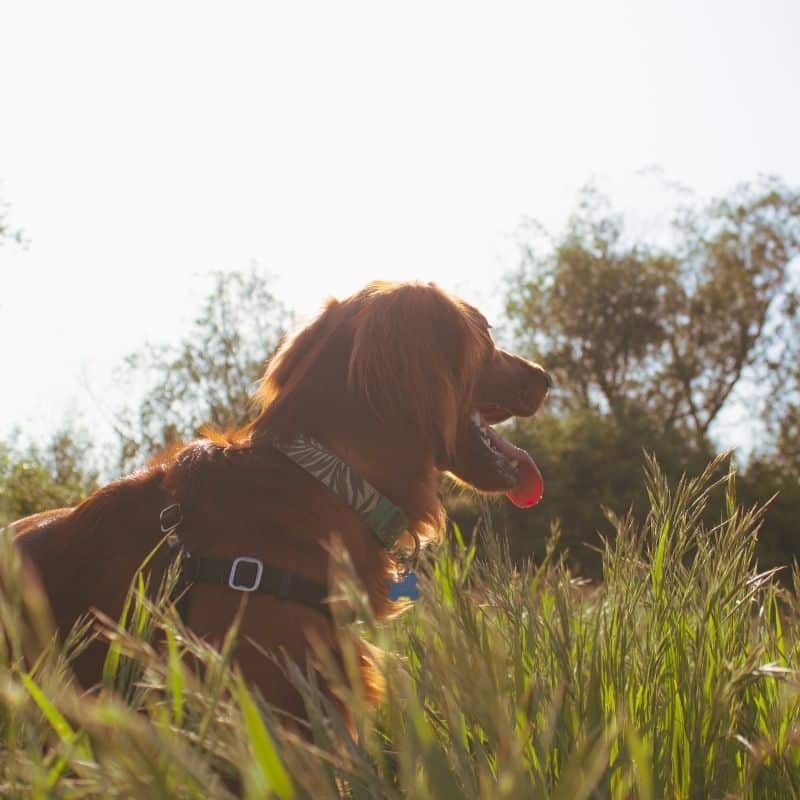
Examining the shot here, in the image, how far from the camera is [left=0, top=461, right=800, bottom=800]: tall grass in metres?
0.86

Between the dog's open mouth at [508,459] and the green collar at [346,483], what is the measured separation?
0.58 metres

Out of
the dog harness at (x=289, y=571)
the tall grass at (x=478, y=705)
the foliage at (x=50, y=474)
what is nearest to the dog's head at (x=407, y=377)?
the dog harness at (x=289, y=571)

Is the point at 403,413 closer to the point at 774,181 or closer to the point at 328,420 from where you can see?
the point at 328,420

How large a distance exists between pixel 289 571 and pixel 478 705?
1.36 m

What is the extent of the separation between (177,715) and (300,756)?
0.45 feet

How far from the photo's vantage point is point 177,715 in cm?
99

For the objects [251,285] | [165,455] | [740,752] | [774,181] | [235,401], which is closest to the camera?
[740,752]

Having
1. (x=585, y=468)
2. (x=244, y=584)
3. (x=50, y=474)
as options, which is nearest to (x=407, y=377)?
(x=244, y=584)

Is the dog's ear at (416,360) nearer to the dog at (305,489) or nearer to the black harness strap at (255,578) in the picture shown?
the dog at (305,489)

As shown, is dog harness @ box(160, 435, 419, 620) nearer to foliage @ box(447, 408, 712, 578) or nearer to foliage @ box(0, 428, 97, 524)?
foliage @ box(0, 428, 97, 524)

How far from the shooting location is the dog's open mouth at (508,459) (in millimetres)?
3021

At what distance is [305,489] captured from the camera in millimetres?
2385

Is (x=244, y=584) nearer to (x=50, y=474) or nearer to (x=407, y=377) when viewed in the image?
(x=407, y=377)

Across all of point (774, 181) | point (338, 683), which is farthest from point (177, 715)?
point (774, 181)
